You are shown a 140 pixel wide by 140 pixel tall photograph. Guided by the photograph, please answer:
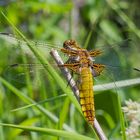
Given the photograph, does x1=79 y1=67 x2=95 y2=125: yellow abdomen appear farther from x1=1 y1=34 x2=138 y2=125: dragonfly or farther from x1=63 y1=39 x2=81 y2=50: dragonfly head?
x1=63 y1=39 x2=81 y2=50: dragonfly head

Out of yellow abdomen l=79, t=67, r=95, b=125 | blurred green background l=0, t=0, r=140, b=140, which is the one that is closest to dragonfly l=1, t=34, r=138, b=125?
yellow abdomen l=79, t=67, r=95, b=125

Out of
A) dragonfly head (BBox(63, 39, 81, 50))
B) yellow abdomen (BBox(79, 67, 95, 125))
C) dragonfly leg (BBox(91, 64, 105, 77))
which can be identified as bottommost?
yellow abdomen (BBox(79, 67, 95, 125))

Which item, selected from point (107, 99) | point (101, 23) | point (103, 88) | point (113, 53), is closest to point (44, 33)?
point (101, 23)

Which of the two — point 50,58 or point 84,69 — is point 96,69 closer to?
point 84,69

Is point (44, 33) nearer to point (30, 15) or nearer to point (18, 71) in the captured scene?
point (30, 15)

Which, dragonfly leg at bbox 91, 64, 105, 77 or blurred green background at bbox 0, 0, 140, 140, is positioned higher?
blurred green background at bbox 0, 0, 140, 140

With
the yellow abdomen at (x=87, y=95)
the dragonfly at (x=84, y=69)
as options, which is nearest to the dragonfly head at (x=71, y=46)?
the dragonfly at (x=84, y=69)

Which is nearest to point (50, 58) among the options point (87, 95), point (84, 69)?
point (84, 69)
